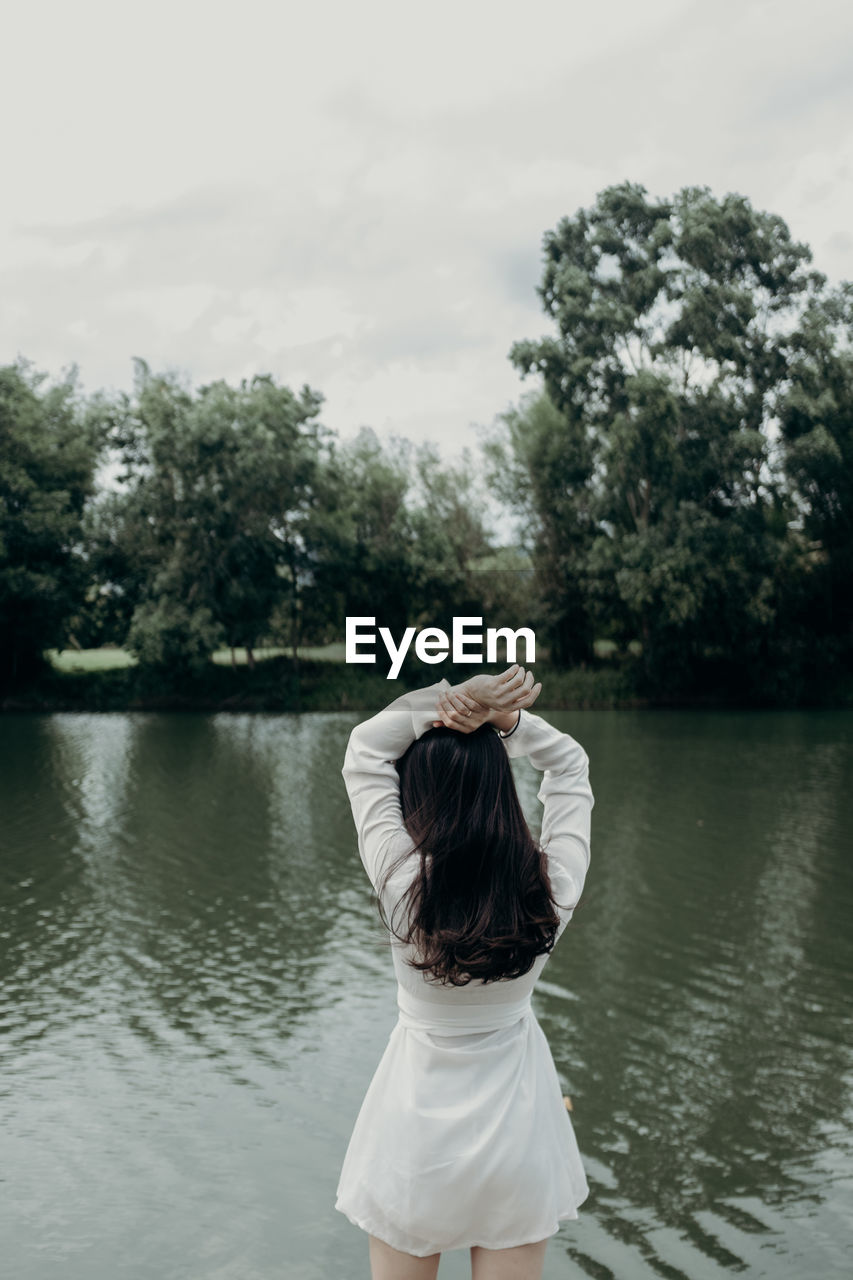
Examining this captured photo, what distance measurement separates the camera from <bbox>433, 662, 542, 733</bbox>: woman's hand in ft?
5.10

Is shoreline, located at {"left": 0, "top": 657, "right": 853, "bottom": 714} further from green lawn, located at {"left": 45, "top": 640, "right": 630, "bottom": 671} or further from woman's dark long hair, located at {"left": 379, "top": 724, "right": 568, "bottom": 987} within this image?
woman's dark long hair, located at {"left": 379, "top": 724, "right": 568, "bottom": 987}

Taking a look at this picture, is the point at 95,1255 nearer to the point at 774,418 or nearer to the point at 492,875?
the point at 492,875

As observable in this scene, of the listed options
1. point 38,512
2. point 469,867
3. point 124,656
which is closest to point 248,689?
point 124,656

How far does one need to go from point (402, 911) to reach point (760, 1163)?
357 centimetres

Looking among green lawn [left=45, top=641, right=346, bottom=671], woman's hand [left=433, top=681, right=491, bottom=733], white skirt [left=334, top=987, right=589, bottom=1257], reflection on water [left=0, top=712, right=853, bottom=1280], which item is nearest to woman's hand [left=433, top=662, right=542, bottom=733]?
woman's hand [left=433, top=681, right=491, bottom=733]

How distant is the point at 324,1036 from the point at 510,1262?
4.49 meters

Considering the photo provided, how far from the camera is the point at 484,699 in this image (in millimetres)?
1555

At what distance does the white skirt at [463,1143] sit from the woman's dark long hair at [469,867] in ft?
0.28

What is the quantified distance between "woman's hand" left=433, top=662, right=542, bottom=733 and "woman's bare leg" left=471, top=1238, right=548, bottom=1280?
2.42 feet

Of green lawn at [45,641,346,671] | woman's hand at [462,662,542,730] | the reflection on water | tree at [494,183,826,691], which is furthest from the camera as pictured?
green lawn at [45,641,346,671]

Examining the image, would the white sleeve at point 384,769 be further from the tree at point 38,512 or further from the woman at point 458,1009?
the tree at point 38,512

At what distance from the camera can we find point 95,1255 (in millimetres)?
3795

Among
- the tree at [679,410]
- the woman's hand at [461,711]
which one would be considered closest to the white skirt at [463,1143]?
the woman's hand at [461,711]

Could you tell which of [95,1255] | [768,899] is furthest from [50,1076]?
[768,899]
